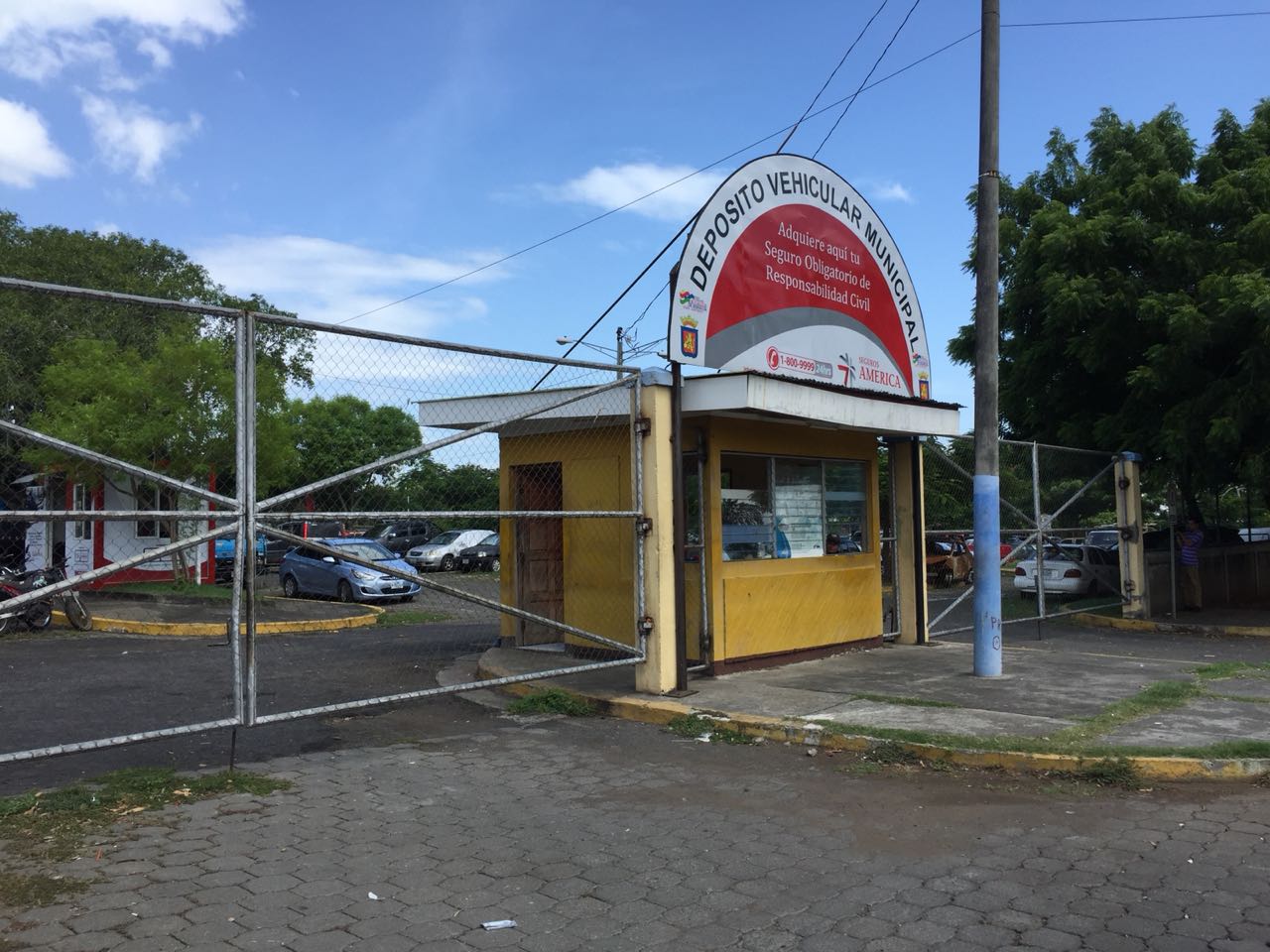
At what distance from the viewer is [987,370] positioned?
999 centimetres

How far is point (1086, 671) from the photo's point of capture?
10.2 m

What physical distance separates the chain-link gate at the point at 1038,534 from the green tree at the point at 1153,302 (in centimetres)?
106

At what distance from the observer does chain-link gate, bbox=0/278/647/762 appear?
19.6 ft

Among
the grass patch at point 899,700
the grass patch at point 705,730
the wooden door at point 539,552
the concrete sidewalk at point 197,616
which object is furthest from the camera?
the concrete sidewalk at point 197,616

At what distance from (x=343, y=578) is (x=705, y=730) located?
580 inches

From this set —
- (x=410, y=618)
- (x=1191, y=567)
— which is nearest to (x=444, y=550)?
(x=410, y=618)

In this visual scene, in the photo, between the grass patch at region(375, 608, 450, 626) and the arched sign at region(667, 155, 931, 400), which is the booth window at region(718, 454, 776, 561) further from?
the grass patch at region(375, 608, 450, 626)

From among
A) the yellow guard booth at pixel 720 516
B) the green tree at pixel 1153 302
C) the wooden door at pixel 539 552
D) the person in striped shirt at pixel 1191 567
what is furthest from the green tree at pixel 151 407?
the person in striped shirt at pixel 1191 567

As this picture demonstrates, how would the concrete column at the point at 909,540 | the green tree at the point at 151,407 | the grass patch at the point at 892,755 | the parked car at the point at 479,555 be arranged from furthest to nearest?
the parked car at the point at 479,555 < the green tree at the point at 151,407 < the concrete column at the point at 909,540 < the grass patch at the point at 892,755

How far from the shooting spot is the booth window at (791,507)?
10.3m

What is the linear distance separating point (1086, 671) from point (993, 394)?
9.72 feet

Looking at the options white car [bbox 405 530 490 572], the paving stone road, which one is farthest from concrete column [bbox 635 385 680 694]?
white car [bbox 405 530 490 572]

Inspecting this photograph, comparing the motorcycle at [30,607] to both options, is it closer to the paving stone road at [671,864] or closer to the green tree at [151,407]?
the green tree at [151,407]

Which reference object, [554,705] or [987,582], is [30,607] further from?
[987,582]
